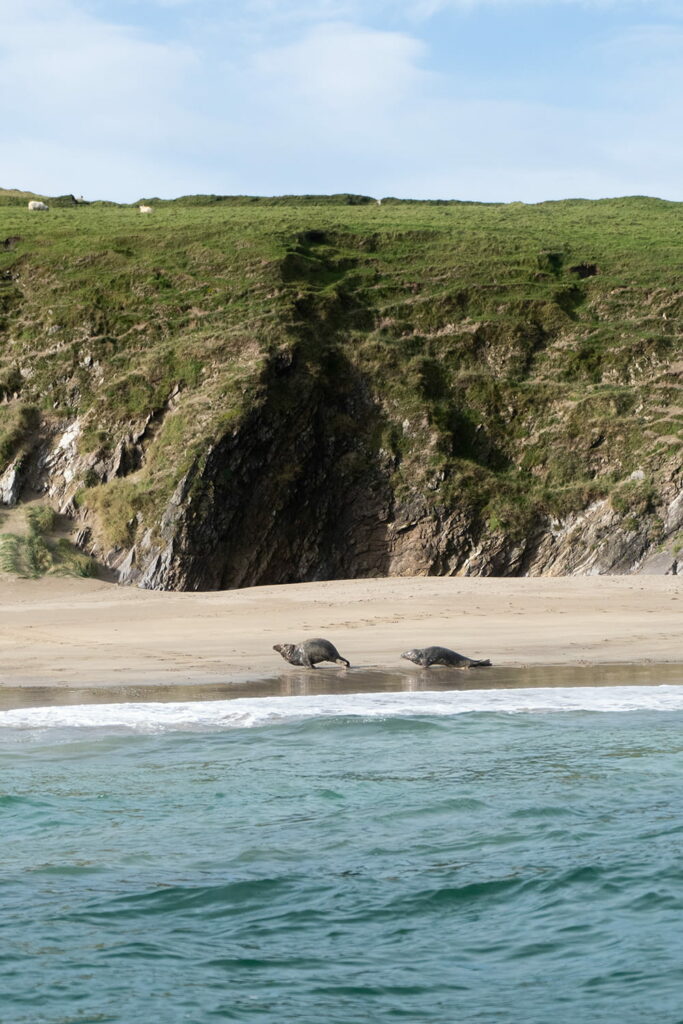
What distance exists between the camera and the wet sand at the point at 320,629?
14.9 metres

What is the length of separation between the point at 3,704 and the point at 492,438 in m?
21.6

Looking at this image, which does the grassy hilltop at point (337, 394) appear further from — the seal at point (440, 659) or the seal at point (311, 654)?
the seal at point (440, 659)

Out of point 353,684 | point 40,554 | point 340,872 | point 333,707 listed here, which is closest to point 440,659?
point 353,684

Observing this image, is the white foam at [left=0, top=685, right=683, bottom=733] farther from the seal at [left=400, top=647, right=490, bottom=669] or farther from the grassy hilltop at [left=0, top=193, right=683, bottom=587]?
the grassy hilltop at [left=0, top=193, right=683, bottom=587]

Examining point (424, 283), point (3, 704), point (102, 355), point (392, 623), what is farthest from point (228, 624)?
point (424, 283)

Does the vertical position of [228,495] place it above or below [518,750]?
above

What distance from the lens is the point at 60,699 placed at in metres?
13.0

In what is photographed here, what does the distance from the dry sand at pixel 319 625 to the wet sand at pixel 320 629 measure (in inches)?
1.2

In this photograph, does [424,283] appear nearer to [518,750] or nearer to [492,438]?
[492,438]

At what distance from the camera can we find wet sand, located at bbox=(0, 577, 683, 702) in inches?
588

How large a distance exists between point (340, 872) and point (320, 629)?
11.5 meters

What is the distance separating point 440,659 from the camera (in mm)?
15406

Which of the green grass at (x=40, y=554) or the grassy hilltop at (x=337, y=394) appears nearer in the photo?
the green grass at (x=40, y=554)

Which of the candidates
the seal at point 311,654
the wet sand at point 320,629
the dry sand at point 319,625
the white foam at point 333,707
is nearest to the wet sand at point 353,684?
the wet sand at point 320,629
